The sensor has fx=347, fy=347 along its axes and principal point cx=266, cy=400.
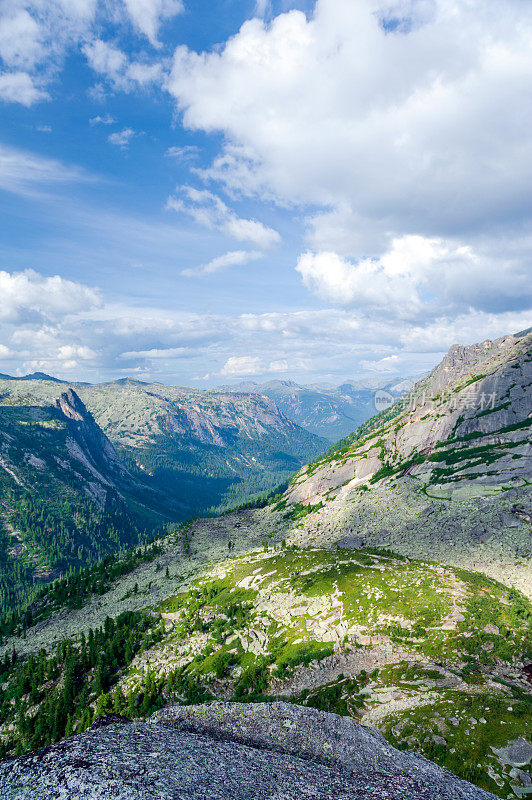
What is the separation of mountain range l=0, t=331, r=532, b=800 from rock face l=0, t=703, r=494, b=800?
220 mm

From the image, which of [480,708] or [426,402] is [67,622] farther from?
[426,402]

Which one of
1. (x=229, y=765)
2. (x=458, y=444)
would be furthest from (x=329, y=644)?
(x=458, y=444)

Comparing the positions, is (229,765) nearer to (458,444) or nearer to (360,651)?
(360,651)

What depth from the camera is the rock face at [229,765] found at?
23.6 m

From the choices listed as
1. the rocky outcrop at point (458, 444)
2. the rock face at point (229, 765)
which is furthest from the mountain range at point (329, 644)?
the rocky outcrop at point (458, 444)

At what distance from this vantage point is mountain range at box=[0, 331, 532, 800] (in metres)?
29.5

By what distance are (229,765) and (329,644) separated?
3459 centimetres

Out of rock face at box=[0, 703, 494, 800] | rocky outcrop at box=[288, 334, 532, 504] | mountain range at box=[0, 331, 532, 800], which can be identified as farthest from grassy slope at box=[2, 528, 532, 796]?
rocky outcrop at box=[288, 334, 532, 504]

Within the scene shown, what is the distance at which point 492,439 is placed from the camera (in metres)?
131

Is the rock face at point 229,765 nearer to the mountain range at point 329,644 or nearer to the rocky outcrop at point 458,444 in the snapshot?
the mountain range at point 329,644

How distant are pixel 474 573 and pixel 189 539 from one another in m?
116

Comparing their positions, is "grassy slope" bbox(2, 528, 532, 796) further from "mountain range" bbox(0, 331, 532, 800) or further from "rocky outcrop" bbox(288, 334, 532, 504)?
"rocky outcrop" bbox(288, 334, 532, 504)

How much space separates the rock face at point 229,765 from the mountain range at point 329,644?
0.72 feet

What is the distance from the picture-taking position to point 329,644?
58312 mm
